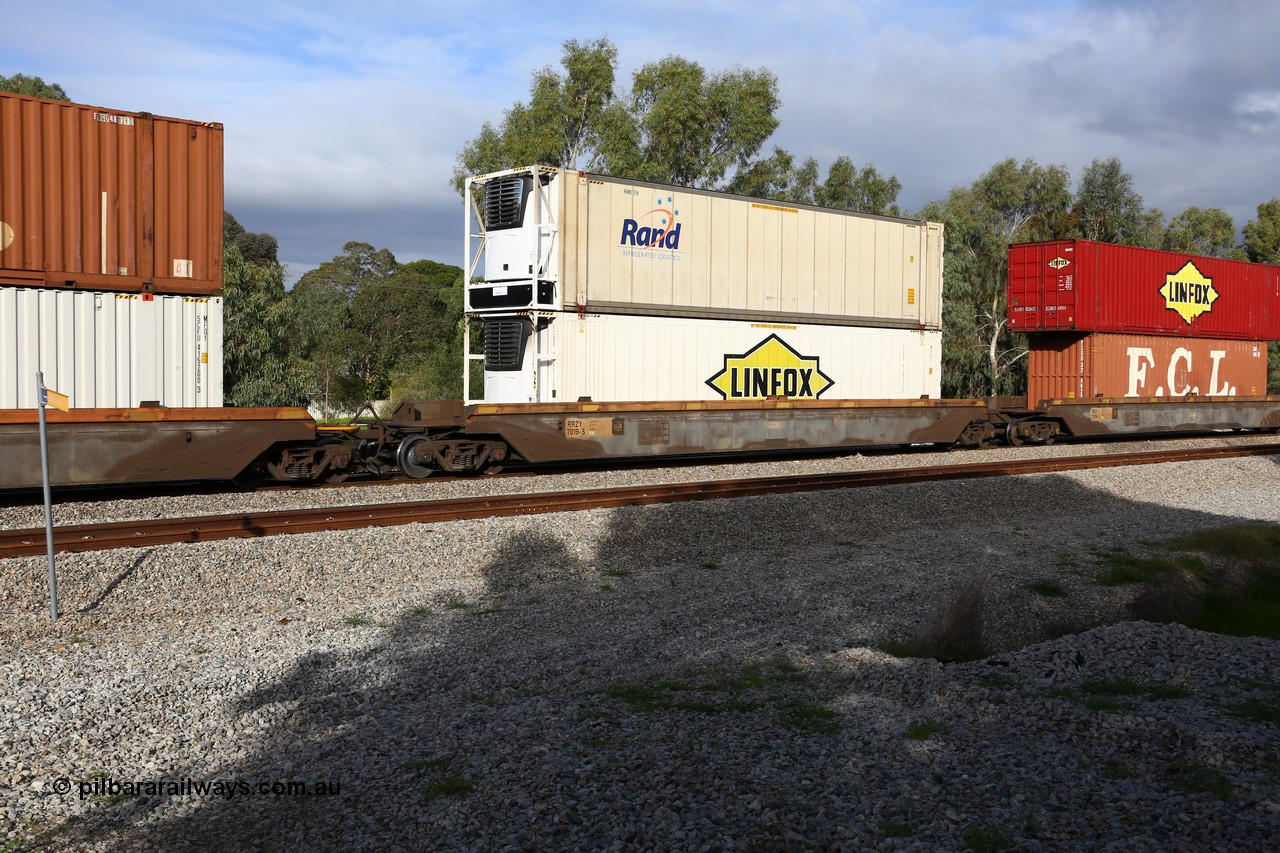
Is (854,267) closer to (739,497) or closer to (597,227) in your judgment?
(597,227)

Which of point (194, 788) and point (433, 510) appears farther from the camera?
point (433, 510)

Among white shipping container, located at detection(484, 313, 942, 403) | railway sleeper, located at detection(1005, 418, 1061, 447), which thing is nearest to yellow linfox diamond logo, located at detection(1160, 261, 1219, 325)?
railway sleeper, located at detection(1005, 418, 1061, 447)

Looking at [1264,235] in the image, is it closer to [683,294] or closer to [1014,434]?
[1014,434]

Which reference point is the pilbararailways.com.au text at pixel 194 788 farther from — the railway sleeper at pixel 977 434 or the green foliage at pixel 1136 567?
the railway sleeper at pixel 977 434

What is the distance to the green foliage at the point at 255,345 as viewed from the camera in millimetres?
30344

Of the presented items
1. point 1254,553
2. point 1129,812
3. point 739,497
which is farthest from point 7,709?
point 1254,553

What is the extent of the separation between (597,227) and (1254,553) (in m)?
10.1

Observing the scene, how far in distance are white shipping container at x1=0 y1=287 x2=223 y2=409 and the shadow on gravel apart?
477cm

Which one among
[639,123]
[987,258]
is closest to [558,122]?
[639,123]

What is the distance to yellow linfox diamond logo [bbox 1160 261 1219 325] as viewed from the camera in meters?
25.3

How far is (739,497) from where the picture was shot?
12430 millimetres

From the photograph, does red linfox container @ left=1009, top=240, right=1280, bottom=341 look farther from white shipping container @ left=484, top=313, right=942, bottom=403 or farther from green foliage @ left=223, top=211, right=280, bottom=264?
green foliage @ left=223, top=211, right=280, bottom=264

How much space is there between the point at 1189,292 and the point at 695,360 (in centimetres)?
1564

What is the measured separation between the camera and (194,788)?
4.57 metres
